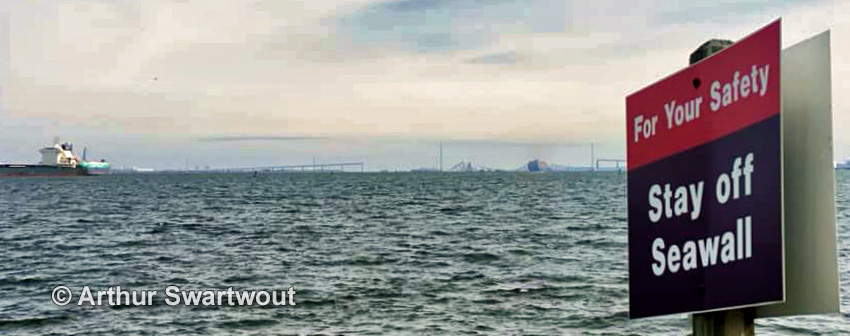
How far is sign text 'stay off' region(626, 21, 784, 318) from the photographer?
6.73 feet

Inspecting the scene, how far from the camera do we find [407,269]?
Result: 20.5m

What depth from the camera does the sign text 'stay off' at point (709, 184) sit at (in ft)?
6.73

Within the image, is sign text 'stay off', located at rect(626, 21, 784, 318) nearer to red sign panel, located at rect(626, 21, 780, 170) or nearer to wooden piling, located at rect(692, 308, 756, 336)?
red sign panel, located at rect(626, 21, 780, 170)

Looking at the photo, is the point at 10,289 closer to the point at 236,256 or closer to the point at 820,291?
the point at 236,256

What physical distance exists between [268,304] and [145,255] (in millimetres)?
12181

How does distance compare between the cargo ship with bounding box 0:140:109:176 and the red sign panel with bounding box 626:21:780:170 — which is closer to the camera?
the red sign panel with bounding box 626:21:780:170

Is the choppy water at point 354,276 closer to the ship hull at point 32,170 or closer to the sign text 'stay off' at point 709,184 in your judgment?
the sign text 'stay off' at point 709,184
